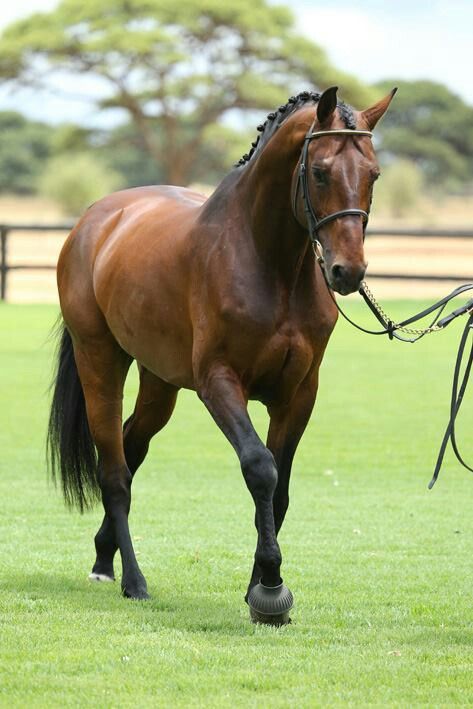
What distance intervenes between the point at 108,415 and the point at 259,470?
1544 millimetres

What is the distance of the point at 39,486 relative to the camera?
367 inches

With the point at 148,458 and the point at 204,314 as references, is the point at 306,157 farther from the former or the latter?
the point at 148,458

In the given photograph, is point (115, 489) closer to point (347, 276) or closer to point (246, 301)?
point (246, 301)

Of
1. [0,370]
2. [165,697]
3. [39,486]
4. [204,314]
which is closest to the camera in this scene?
[165,697]

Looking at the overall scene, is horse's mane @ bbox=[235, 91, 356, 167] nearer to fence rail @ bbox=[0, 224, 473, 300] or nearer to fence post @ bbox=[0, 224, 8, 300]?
fence rail @ bbox=[0, 224, 473, 300]

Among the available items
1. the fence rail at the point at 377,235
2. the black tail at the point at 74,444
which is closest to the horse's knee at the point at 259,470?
the black tail at the point at 74,444

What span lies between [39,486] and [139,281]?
11.6 feet

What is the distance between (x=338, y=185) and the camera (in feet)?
16.2

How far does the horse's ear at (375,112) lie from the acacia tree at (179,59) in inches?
1957

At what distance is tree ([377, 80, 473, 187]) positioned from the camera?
6750cm

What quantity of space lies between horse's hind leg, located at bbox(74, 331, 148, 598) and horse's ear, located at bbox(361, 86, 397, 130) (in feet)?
6.72

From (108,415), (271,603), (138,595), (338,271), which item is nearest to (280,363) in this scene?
(338,271)

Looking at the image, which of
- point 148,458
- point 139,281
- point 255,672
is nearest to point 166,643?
point 255,672

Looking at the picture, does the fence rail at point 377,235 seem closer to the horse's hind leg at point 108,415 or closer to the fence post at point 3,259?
the fence post at point 3,259
